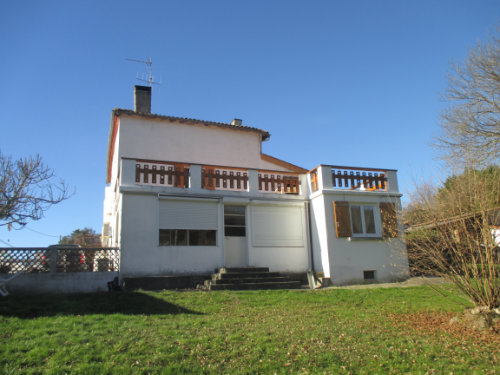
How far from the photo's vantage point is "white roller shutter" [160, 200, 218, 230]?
13617 mm

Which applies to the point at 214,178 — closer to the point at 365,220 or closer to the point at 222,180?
the point at 222,180

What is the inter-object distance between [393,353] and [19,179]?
1623 centimetres

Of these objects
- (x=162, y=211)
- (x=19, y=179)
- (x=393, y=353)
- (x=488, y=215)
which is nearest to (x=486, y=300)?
(x=488, y=215)

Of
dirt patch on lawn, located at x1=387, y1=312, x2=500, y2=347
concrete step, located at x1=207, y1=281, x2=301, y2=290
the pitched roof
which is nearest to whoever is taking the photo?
dirt patch on lawn, located at x1=387, y1=312, x2=500, y2=347

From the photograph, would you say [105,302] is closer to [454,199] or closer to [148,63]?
[454,199]

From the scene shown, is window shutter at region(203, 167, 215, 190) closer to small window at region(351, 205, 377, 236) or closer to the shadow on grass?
the shadow on grass

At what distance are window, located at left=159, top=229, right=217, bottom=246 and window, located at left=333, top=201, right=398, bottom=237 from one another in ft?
15.8

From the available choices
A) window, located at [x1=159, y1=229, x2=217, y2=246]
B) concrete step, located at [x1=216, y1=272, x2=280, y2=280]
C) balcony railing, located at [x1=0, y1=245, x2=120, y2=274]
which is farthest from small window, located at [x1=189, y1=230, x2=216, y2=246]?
balcony railing, located at [x1=0, y1=245, x2=120, y2=274]

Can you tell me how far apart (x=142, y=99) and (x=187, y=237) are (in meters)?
9.17

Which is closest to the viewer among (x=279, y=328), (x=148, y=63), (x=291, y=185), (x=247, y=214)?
(x=279, y=328)

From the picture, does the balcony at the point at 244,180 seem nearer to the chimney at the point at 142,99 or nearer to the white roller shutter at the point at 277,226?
the white roller shutter at the point at 277,226

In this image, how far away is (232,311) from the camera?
9.34 meters

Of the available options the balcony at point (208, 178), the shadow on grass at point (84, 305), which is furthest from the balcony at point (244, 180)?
the shadow on grass at point (84, 305)

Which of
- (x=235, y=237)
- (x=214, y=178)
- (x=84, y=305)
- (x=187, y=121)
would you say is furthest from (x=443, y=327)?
(x=187, y=121)
